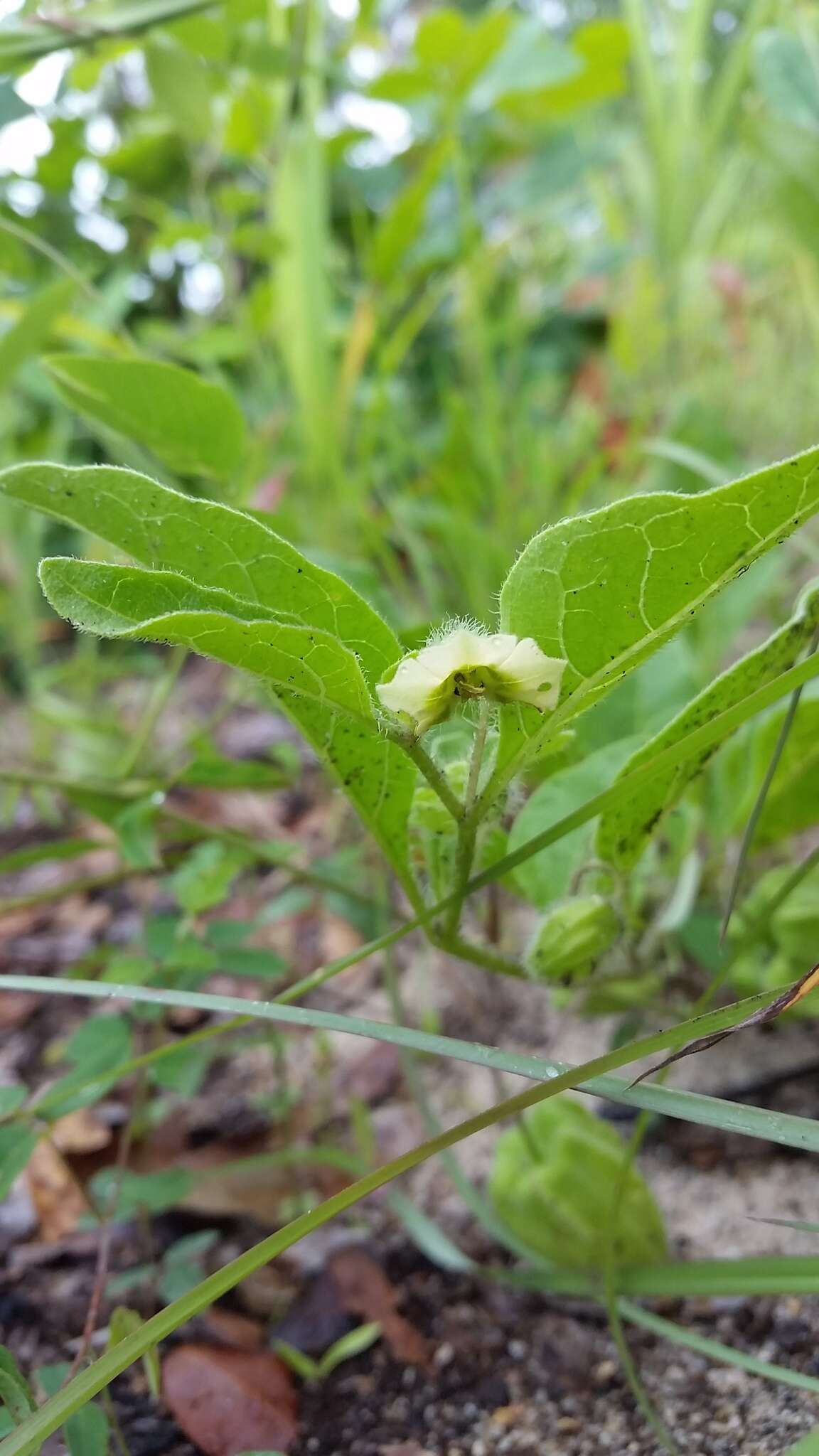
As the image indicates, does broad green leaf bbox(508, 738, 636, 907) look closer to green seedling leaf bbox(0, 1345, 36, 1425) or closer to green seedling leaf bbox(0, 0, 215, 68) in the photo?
green seedling leaf bbox(0, 1345, 36, 1425)

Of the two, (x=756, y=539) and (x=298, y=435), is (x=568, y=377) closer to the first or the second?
(x=298, y=435)

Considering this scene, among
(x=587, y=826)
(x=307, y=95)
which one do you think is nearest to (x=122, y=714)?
(x=307, y=95)

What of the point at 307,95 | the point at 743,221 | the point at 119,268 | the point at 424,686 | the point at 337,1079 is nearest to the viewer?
the point at 424,686

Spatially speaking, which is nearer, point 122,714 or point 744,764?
point 744,764

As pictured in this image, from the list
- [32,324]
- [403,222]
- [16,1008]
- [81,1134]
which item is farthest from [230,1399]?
[403,222]

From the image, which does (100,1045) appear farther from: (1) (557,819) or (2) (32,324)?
(2) (32,324)

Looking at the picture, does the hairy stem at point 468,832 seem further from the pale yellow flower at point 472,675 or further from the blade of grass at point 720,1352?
the blade of grass at point 720,1352
